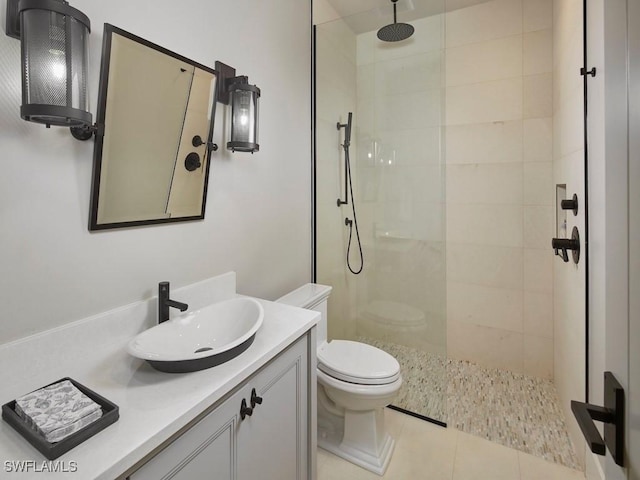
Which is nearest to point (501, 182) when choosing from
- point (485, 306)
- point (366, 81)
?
point (485, 306)

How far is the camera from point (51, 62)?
823mm

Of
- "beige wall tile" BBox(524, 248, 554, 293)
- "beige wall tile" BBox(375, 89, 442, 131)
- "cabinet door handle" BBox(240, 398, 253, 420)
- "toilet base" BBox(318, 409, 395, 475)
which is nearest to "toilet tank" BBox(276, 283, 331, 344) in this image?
"toilet base" BBox(318, 409, 395, 475)

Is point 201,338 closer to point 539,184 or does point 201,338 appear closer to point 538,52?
point 539,184

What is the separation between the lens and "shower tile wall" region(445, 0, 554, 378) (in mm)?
2404

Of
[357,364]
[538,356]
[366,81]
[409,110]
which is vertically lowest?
[538,356]

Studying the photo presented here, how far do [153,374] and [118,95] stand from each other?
0.91 metres

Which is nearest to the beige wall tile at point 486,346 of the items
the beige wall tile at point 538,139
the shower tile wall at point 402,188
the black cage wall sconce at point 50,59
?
the shower tile wall at point 402,188

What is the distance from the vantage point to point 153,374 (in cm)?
95

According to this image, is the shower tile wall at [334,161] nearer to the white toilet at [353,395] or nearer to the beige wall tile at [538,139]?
the white toilet at [353,395]

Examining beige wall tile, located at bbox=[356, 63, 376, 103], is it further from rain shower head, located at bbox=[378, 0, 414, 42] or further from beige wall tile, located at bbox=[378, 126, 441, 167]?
beige wall tile, located at bbox=[378, 126, 441, 167]

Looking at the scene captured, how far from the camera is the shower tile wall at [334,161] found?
233 cm

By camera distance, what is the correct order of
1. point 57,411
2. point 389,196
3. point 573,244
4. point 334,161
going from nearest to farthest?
point 57,411 < point 573,244 < point 389,196 < point 334,161

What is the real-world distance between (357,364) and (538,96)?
2280 mm

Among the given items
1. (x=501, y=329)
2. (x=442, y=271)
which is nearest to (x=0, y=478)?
(x=442, y=271)
